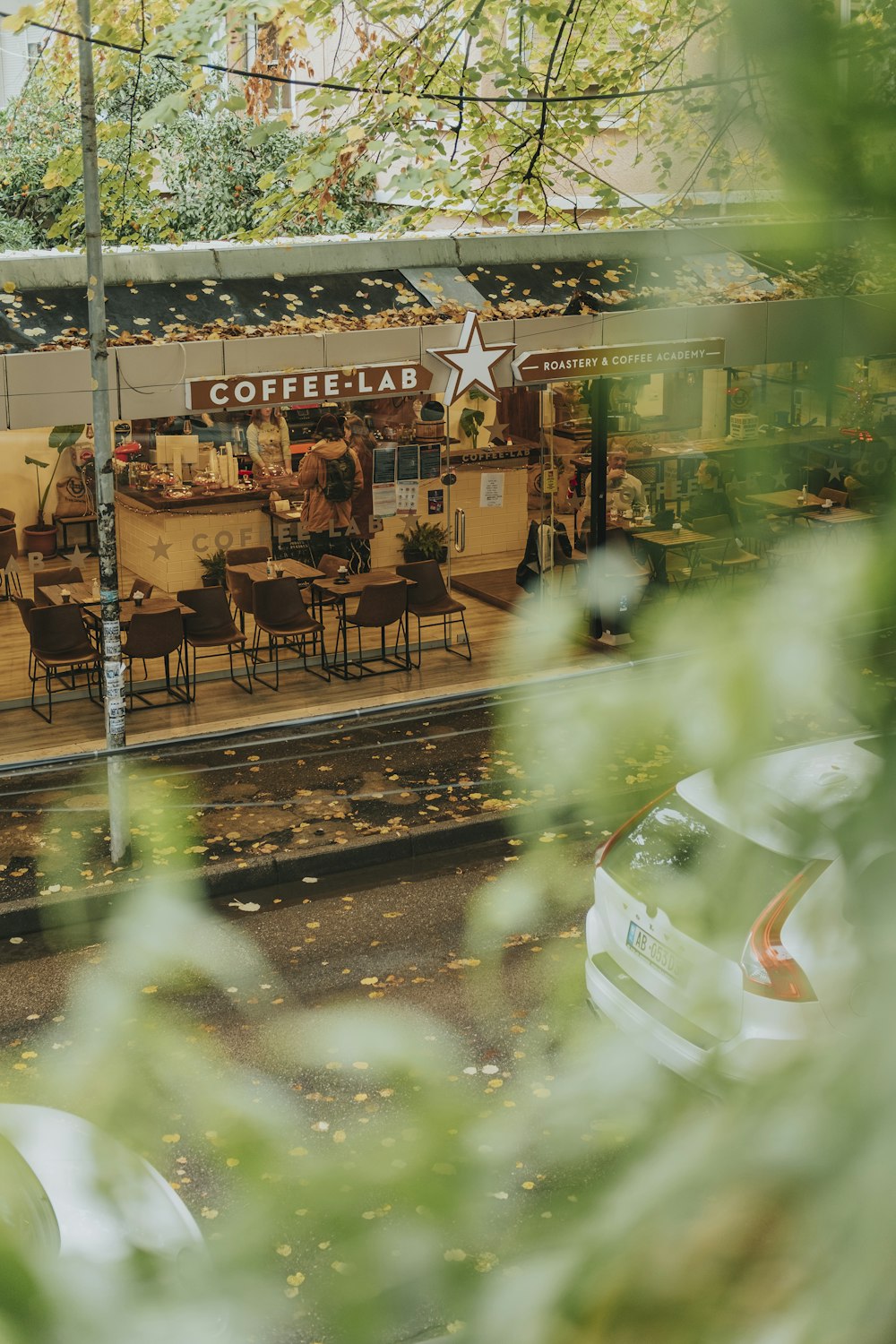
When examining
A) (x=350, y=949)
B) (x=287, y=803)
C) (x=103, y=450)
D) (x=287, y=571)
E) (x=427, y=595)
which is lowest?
(x=350, y=949)

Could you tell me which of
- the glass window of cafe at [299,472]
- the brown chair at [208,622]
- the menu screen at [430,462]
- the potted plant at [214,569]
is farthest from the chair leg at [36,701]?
the menu screen at [430,462]

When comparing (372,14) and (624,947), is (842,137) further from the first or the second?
(372,14)

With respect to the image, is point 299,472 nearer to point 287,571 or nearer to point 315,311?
point 287,571

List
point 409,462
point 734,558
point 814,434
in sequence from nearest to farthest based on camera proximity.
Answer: point 734,558 → point 814,434 → point 409,462

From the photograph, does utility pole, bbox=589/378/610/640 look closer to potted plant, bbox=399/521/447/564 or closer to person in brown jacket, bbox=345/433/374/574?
potted plant, bbox=399/521/447/564

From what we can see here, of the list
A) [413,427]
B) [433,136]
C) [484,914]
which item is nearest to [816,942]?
[484,914]

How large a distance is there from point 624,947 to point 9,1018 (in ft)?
11.6

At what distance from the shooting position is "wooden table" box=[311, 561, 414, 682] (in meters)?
14.4

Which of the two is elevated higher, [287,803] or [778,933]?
[778,933]

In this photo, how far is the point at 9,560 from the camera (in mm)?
15828

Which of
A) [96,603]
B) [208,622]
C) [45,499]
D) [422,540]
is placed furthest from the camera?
[45,499]

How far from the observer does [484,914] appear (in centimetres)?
198

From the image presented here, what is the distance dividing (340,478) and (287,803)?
5071 millimetres

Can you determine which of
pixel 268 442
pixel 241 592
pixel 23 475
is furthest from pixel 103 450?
pixel 23 475
